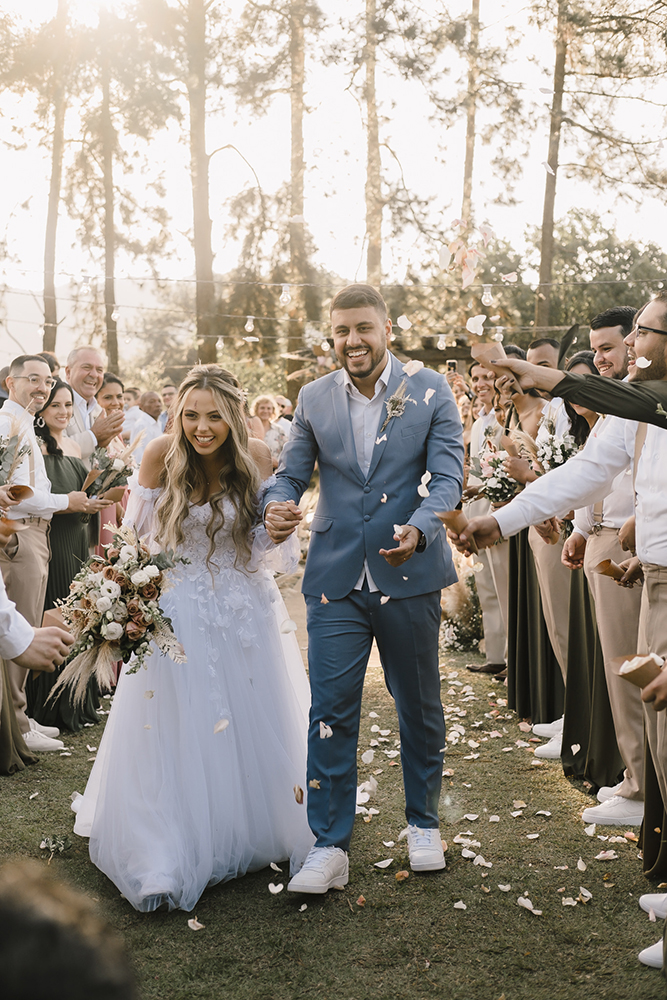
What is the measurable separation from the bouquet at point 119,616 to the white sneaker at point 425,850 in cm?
135

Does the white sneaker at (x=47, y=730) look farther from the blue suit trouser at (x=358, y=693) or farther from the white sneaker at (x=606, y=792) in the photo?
the white sneaker at (x=606, y=792)

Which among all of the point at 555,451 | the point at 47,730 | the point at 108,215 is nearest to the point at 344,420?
the point at 555,451

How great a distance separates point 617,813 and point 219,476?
2583 millimetres

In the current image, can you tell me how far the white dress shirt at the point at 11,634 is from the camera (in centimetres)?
314

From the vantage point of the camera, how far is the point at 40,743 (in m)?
6.13

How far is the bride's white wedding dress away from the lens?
3.97m

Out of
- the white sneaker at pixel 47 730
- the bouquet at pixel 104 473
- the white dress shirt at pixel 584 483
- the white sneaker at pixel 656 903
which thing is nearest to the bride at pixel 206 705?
the white dress shirt at pixel 584 483

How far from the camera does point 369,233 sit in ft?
63.0

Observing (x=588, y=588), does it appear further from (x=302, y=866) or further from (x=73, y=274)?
(x=73, y=274)

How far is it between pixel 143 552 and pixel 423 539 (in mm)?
1201

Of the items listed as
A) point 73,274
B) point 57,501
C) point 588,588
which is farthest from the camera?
point 73,274

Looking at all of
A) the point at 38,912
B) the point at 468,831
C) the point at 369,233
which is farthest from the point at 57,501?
the point at 369,233

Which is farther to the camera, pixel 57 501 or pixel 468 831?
pixel 57 501

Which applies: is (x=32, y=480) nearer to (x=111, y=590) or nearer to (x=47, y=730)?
(x=47, y=730)
